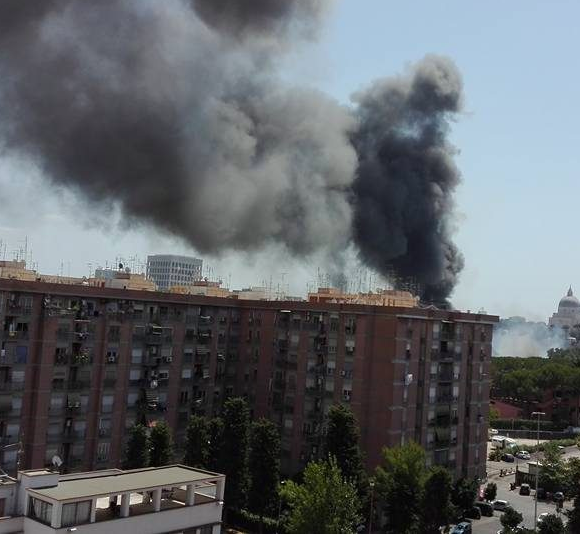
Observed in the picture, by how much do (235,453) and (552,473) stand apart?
20.5 m

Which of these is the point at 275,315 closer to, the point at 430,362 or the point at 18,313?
the point at 430,362

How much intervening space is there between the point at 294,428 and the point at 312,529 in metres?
12.4

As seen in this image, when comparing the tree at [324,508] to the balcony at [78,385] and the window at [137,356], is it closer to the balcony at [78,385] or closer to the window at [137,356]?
the balcony at [78,385]

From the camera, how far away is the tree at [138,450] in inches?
1167

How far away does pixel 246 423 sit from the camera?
2927 cm

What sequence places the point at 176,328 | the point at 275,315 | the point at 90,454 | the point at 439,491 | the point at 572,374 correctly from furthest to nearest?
the point at 572,374 < the point at 275,315 < the point at 176,328 < the point at 90,454 < the point at 439,491

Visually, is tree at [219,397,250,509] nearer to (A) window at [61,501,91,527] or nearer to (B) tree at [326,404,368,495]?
(B) tree at [326,404,368,495]

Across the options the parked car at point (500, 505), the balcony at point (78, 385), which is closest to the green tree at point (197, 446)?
the balcony at point (78, 385)

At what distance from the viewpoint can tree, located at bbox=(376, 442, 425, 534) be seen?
2823 cm

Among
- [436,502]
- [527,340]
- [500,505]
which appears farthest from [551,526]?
[527,340]

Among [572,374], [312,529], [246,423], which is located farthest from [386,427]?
[572,374]

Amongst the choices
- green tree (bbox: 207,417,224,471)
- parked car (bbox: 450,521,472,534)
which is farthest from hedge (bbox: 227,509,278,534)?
parked car (bbox: 450,521,472,534)

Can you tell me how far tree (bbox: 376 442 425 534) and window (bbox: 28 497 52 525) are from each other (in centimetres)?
1502

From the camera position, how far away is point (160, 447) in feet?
96.3
